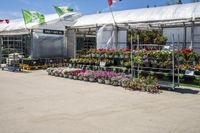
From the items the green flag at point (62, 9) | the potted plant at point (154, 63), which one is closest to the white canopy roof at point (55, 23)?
the green flag at point (62, 9)

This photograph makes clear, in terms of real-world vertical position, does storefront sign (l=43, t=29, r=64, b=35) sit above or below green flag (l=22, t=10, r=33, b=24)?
below

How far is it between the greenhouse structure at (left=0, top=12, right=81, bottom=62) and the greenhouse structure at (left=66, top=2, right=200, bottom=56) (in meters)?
0.64

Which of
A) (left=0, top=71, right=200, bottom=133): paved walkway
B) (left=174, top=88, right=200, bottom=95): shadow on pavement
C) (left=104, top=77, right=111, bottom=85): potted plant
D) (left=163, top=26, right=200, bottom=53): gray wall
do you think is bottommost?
(left=0, top=71, right=200, bottom=133): paved walkway

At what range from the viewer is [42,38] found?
Answer: 2288 centimetres

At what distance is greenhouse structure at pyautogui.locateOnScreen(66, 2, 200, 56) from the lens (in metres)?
16.3

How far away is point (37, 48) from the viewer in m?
22.7

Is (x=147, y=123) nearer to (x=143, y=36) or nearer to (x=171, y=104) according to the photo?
(x=171, y=104)

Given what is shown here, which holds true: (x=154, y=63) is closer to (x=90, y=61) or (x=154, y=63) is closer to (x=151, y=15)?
(x=90, y=61)

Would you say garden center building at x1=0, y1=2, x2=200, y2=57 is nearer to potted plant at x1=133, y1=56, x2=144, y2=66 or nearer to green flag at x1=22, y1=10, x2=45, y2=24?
green flag at x1=22, y1=10, x2=45, y2=24

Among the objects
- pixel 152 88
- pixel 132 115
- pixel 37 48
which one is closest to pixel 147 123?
pixel 132 115

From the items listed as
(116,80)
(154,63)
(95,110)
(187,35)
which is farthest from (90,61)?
(95,110)

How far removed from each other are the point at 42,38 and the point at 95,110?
50.3ft

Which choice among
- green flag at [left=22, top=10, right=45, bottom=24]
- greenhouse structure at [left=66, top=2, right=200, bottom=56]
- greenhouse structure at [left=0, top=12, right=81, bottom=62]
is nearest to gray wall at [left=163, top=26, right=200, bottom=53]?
greenhouse structure at [left=66, top=2, right=200, bottom=56]

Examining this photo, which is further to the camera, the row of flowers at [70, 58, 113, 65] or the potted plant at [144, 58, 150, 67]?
the row of flowers at [70, 58, 113, 65]
